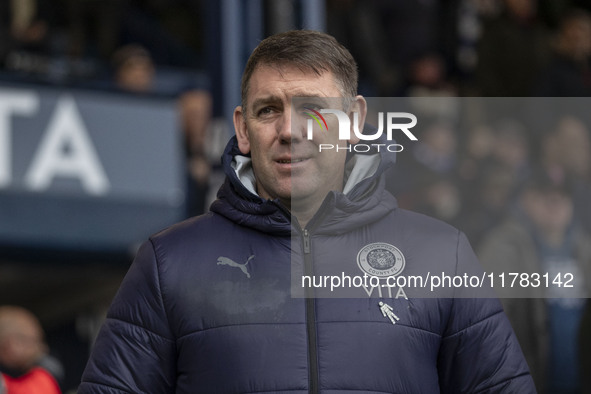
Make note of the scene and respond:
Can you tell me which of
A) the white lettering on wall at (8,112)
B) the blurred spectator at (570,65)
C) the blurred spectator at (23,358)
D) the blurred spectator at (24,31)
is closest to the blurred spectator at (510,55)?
the blurred spectator at (570,65)

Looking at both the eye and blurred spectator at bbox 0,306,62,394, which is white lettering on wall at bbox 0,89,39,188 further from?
the eye

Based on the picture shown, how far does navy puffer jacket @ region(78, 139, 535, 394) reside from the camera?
2.13m

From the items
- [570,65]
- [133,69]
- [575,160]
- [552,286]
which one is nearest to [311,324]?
[552,286]

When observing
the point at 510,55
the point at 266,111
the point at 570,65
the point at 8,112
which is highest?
the point at 510,55

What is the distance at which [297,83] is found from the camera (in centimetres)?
221

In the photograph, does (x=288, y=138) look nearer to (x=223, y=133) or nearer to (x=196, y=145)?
(x=223, y=133)

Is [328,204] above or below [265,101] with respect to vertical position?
below

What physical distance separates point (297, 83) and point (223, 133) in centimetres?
293

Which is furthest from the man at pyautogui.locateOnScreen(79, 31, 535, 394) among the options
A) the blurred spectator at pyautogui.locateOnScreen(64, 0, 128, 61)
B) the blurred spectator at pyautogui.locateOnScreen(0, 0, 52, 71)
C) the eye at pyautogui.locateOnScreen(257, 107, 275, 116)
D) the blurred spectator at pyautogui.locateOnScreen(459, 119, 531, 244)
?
the blurred spectator at pyautogui.locateOnScreen(64, 0, 128, 61)

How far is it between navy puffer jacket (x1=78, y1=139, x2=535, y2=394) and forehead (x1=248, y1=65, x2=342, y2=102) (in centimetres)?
20

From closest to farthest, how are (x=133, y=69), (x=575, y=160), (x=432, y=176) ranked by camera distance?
(x=575, y=160)
(x=432, y=176)
(x=133, y=69)

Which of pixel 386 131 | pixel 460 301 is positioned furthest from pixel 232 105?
pixel 460 301

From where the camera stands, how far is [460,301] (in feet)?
7.21

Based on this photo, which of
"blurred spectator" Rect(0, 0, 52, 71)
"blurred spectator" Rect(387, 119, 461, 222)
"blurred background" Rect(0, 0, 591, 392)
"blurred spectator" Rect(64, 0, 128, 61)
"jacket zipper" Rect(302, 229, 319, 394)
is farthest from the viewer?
"blurred spectator" Rect(64, 0, 128, 61)
